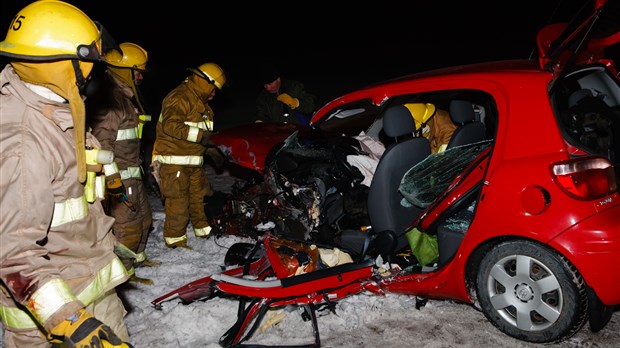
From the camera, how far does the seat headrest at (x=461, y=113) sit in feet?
12.4

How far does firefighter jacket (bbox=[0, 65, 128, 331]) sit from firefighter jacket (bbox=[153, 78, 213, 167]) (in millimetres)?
2746

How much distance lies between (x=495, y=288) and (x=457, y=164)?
36.2 inches

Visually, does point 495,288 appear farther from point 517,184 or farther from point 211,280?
point 211,280

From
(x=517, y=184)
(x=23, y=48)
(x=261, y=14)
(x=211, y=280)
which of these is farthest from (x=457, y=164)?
(x=261, y=14)

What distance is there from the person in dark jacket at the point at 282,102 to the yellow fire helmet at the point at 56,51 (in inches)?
192

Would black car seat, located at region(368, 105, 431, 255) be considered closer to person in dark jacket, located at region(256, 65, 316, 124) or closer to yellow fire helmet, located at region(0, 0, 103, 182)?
yellow fire helmet, located at region(0, 0, 103, 182)

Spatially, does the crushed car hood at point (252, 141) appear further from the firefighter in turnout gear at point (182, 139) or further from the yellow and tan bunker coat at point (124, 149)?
the yellow and tan bunker coat at point (124, 149)

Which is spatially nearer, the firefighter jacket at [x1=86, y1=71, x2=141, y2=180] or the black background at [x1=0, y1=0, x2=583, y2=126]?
the firefighter jacket at [x1=86, y1=71, x2=141, y2=180]

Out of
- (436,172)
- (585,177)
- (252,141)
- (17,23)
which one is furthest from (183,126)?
(585,177)

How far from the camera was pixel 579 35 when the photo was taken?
2.67 meters

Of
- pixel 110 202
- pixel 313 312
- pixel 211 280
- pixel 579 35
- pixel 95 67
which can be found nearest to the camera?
pixel 95 67

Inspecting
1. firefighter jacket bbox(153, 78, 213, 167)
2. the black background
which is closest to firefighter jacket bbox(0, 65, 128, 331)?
firefighter jacket bbox(153, 78, 213, 167)

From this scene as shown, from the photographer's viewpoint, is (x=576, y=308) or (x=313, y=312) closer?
(x=576, y=308)

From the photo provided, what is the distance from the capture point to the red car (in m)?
2.68
